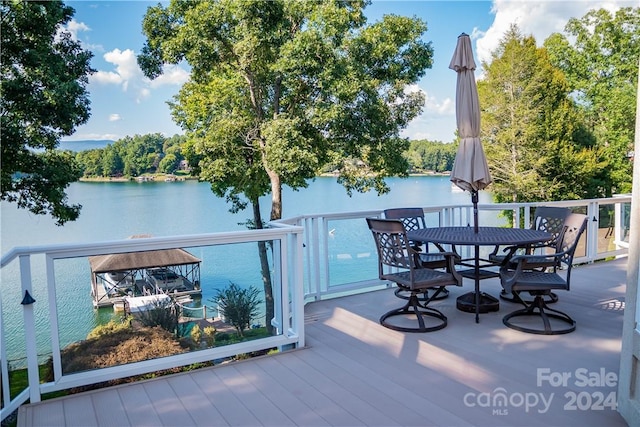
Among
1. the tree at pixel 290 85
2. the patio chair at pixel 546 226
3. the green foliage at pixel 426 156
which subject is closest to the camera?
the patio chair at pixel 546 226

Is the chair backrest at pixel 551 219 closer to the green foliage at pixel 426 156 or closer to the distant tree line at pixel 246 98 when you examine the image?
the distant tree line at pixel 246 98

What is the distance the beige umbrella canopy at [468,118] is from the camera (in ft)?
14.8

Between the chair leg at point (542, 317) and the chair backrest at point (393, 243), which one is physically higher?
the chair backrest at point (393, 243)

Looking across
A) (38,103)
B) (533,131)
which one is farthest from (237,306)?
(533,131)

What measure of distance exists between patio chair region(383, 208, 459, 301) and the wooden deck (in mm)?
897

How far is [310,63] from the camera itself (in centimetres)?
1076

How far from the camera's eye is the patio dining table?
404cm

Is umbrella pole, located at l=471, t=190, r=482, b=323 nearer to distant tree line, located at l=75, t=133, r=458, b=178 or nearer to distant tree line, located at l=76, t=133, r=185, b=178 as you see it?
distant tree line, located at l=75, t=133, r=458, b=178

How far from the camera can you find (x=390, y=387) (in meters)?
2.87

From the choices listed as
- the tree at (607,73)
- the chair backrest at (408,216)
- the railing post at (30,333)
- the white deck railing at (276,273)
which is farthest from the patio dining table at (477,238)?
the tree at (607,73)

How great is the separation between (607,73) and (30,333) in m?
27.0

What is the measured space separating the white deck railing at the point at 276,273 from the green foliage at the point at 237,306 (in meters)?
0.16

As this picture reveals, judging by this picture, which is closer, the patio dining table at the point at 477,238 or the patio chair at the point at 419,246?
the patio dining table at the point at 477,238

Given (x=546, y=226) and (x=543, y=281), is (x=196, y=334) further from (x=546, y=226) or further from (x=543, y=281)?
(x=546, y=226)
